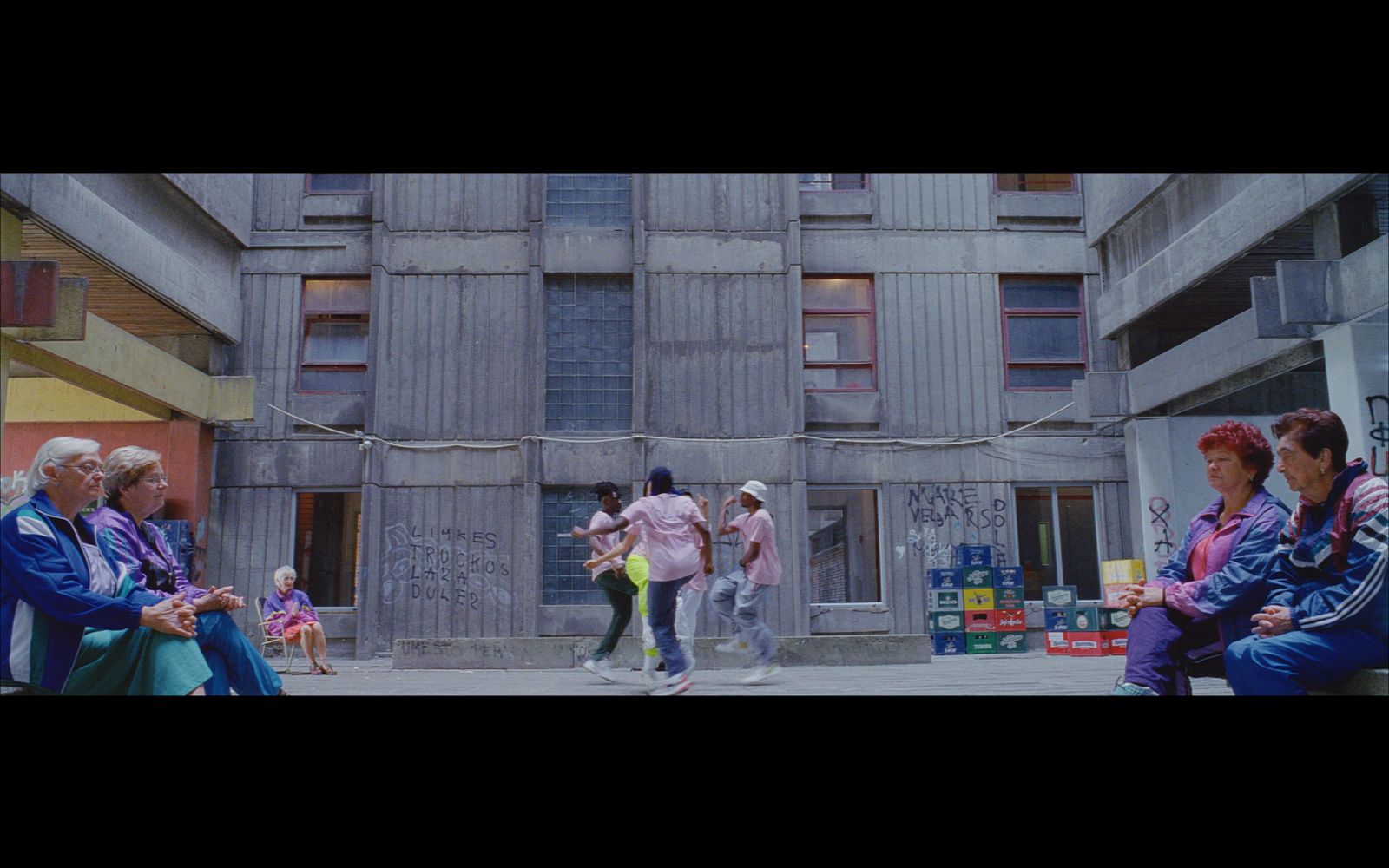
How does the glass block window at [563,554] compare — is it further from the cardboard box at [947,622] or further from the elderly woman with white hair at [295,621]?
the cardboard box at [947,622]

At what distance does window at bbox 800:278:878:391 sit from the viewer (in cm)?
1748

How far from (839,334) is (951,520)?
11.0 ft

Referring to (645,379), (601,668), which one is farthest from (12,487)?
(601,668)

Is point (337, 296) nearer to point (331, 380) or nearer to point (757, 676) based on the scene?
point (331, 380)

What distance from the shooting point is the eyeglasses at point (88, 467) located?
4.42 meters

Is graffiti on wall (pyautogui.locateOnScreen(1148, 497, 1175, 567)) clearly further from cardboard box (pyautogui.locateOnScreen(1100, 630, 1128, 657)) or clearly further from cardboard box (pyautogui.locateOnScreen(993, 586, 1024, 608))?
cardboard box (pyautogui.locateOnScreen(993, 586, 1024, 608))

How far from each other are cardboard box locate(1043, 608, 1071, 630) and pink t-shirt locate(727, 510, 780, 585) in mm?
7548

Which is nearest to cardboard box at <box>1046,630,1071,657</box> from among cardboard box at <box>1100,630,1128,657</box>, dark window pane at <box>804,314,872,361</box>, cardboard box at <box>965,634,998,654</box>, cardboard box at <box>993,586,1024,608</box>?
cardboard box at <box>1100,630,1128,657</box>

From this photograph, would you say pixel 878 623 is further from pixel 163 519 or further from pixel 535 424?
pixel 163 519

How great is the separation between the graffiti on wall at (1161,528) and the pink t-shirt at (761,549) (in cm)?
824

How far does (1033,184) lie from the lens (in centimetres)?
1816

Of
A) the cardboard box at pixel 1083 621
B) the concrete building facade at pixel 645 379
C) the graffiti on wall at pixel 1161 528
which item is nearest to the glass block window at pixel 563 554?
the concrete building facade at pixel 645 379
